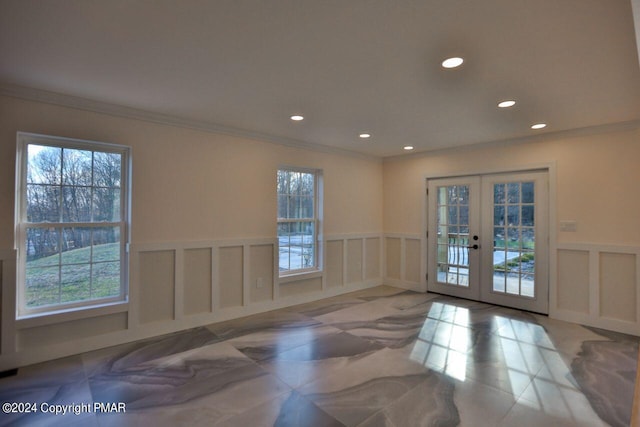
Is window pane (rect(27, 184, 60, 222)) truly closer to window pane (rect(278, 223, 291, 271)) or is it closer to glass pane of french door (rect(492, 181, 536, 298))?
window pane (rect(278, 223, 291, 271))

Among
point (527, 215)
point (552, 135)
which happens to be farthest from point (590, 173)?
point (527, 215)

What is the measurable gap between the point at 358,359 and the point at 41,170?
338 cm

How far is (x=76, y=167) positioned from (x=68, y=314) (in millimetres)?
1390

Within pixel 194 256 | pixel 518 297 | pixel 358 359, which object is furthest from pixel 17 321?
pixel 518 297

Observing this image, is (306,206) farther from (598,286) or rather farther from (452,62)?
(598,286)

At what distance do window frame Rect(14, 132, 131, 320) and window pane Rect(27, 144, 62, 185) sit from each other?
3cm

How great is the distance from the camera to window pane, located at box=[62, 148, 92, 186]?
3.15 m

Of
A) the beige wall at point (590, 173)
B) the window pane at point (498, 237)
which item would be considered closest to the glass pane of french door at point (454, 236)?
the window pane at point (498, 237)

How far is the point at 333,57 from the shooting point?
228cm

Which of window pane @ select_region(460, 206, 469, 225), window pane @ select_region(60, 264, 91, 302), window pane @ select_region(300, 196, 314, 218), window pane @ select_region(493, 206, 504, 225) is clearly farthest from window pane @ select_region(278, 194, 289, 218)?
window pane @ select_region(493, 206, 504, 225)

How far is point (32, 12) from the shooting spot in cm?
179

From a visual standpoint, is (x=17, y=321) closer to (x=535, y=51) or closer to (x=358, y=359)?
(x=358, y=359)

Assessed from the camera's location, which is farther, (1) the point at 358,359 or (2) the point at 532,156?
(2) the point at 532,156

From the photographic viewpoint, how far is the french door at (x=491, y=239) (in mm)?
4438
